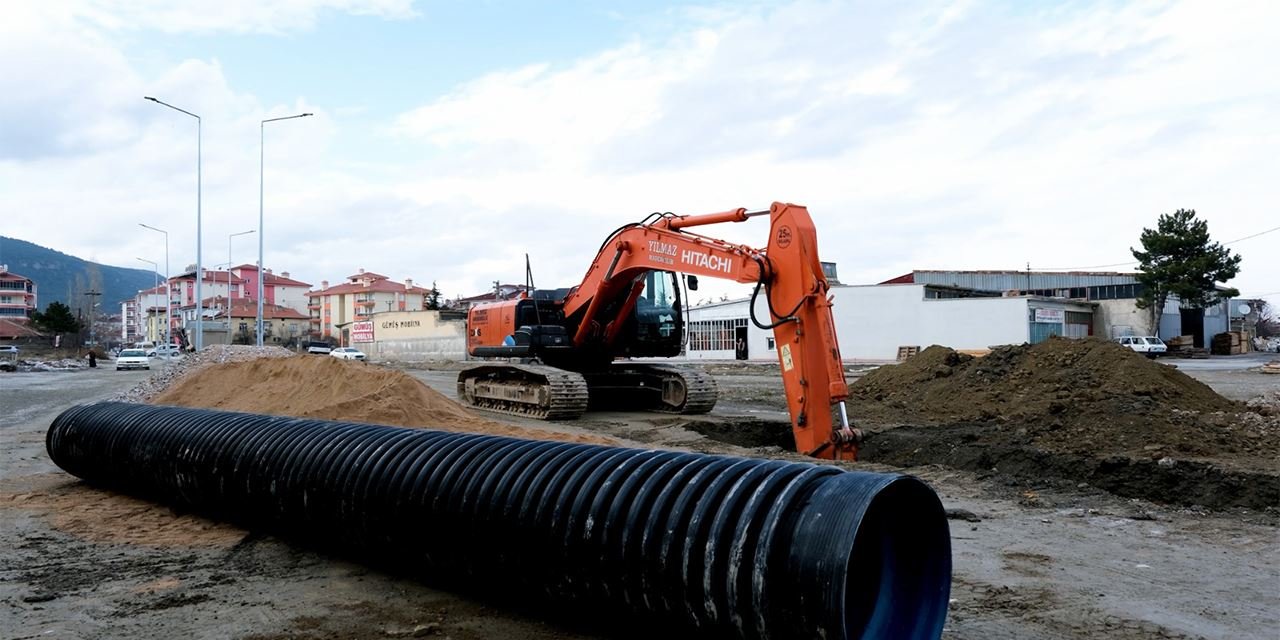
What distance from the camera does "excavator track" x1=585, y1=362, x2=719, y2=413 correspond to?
1656 centimetres

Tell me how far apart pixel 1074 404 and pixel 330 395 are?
1149 centimetres

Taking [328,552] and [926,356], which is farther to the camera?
[926,356]

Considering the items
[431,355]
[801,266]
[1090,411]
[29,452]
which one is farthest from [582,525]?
[431,355]

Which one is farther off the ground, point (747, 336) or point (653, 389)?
point (747, 336)

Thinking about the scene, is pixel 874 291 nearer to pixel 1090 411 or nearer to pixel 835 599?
pixel 1090 411

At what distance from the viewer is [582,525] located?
4.56m

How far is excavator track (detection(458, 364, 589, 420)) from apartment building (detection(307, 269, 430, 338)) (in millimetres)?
93207

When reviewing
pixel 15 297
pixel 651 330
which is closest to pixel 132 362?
pixel 651 330

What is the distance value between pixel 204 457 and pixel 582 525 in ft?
14.3

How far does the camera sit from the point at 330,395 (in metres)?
15.0

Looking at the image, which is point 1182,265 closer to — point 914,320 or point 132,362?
point 914,320

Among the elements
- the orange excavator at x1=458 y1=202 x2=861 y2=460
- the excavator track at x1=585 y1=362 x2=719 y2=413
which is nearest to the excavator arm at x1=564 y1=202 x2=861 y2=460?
the orange excavator at x1=458 y1=202 x2=861 y2=460

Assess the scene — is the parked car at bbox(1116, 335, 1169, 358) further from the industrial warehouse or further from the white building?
the white building

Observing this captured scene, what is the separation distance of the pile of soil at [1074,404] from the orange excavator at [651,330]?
249cm
